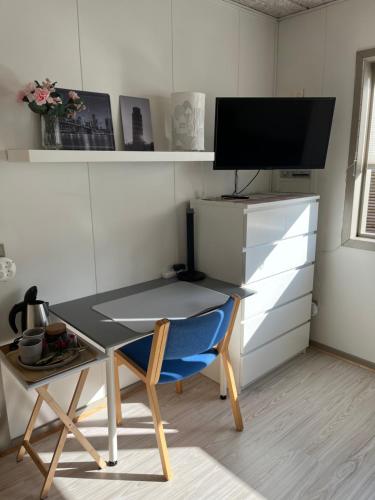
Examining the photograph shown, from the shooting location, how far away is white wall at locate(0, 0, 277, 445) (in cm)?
182

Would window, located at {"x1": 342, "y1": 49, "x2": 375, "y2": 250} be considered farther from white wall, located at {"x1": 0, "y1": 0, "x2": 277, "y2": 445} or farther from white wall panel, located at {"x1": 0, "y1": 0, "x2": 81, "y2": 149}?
white wall panel, located at {"x1": 0, "y1": 0, "x2": 81, "y2": 149}

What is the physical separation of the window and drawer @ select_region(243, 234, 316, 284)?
0.95ft

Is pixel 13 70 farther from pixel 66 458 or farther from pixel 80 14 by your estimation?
pixel 66 458

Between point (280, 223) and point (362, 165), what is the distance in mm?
753

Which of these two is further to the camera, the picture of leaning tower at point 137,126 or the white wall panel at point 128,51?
the picture of leaning tower at point 137,126

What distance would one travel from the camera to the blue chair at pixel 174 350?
1.64 metres

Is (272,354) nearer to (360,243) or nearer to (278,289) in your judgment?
(278,289)

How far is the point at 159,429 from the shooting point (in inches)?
70.2

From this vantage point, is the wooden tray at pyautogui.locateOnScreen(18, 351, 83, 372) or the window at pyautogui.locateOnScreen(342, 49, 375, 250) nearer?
the wooden tray at pyautogui.locateOnScreen(18, 351, 83, 372)

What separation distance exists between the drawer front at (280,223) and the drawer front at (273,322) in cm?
48

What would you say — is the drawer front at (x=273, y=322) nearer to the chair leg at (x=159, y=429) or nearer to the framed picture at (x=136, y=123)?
the chair leg at (x=159, y=429)

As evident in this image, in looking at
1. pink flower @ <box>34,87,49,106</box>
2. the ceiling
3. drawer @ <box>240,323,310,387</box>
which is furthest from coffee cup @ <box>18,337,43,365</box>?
the ceiling

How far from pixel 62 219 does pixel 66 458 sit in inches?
47.4

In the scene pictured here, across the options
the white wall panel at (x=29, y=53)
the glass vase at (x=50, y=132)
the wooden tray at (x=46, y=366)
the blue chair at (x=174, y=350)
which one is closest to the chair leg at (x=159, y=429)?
the blue chair at (x=174, y=350)
